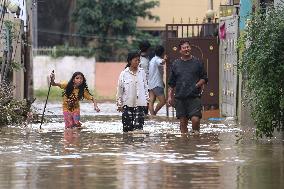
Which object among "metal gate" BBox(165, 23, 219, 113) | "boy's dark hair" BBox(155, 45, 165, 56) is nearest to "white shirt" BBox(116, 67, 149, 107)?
"metal gate" BBox(165, 23, 219, 113)

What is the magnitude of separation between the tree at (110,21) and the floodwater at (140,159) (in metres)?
29.1

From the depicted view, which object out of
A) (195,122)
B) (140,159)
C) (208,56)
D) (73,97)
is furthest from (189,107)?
(208,56)

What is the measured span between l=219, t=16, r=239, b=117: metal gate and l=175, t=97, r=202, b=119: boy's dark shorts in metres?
4.46

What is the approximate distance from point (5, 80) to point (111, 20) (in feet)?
85.8

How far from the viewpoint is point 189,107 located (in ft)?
60.2

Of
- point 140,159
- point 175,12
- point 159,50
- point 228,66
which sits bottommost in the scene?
point 140,159

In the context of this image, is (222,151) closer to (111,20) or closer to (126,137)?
(126,137)

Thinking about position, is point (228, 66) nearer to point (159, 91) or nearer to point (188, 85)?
point (159, 91)

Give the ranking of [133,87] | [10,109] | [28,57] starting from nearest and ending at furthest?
[133,87] < [10,109] < [28,57]

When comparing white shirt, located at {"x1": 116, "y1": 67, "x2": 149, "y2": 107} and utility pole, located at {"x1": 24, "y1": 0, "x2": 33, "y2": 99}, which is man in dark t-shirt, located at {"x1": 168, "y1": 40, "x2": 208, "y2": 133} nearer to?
white shirt, located at {"x1": 116, "y1": 67, "x2": 149, "y2": 107}

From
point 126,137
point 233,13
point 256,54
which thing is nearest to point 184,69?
point 126,137

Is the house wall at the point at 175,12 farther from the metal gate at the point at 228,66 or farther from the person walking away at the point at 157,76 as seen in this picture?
the metal gate at the point at 228,66

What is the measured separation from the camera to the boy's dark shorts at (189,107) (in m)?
18.3

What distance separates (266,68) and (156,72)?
9.73 m
